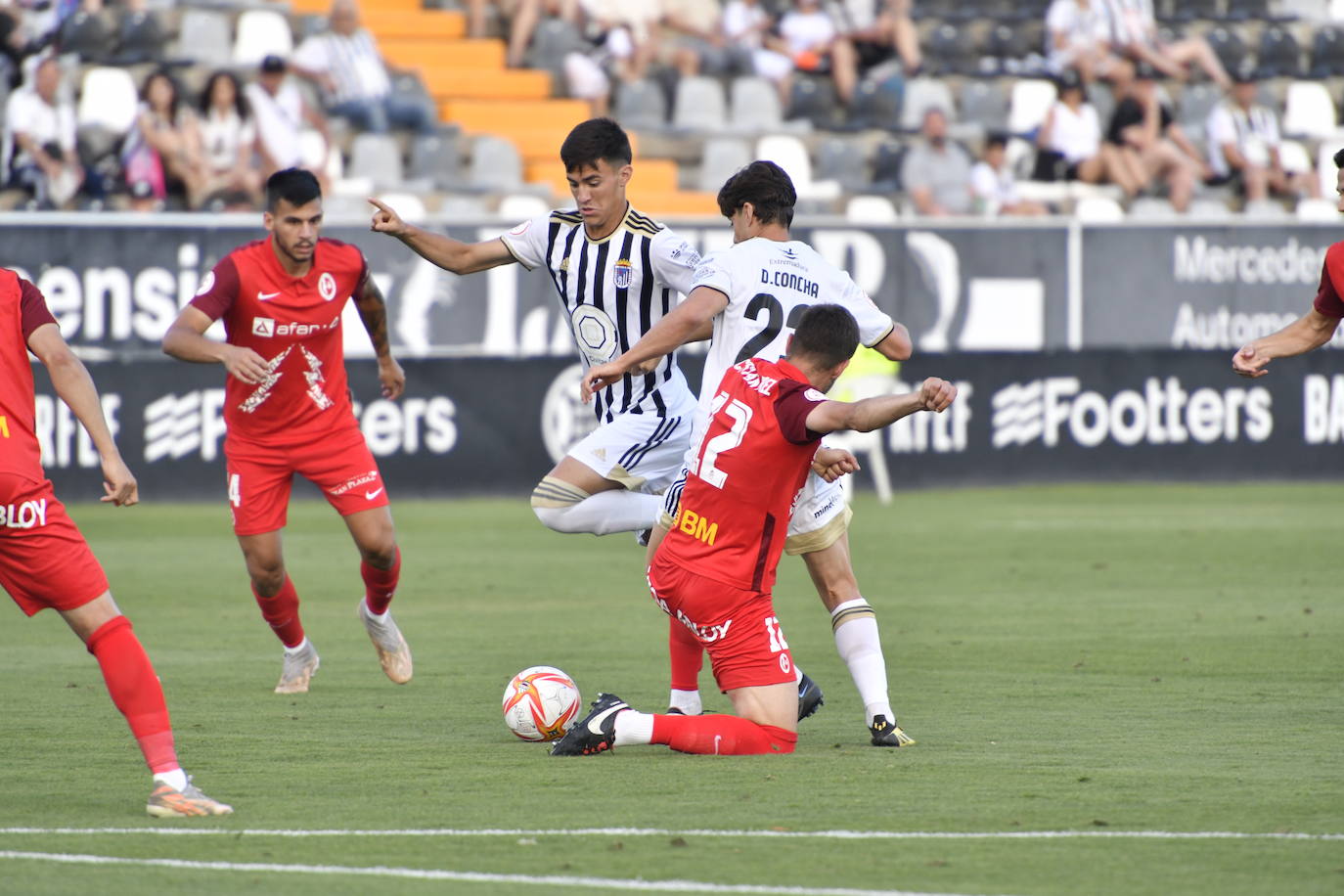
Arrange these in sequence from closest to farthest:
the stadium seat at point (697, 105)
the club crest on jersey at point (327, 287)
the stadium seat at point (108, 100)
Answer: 1. the club crest on jersey at point (327, 287)
2. the stadium seat at point (108, 100)
3. the stadium seat at point (697, 105)

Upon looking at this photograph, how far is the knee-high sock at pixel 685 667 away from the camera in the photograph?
776 centimetres

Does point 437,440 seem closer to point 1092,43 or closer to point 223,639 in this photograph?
point 223,639

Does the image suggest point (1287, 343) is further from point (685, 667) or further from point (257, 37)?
point (257, 37)

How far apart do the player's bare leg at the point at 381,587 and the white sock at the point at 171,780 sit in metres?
3.23

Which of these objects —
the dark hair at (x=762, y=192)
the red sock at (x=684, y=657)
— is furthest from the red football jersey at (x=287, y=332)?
the red sock at (x=684, y=657)

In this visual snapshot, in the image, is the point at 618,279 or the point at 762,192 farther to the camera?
the point at 618,279

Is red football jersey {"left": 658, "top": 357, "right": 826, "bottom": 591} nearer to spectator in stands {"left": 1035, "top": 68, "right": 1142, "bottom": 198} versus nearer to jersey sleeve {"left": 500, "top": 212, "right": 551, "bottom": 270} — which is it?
jersey sleeve {"left": 500, "top": 212, "right": 551, "bottom": 270}

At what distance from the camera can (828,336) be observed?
22.4 feet

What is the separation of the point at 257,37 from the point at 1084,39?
37.3ft

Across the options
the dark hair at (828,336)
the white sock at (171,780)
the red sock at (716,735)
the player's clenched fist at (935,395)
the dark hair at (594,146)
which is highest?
the dark hair at (594,146)

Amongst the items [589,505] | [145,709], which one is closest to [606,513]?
[589,505]

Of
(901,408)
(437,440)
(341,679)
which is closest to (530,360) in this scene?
(437,440)

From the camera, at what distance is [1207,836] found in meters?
5.62

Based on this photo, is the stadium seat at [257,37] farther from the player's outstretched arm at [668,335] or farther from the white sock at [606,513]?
the player's outstretched arm at [668,335]
